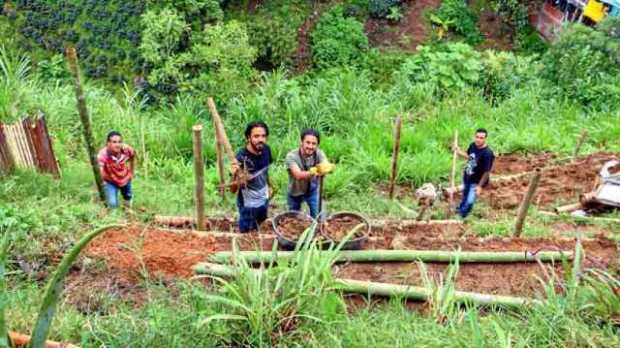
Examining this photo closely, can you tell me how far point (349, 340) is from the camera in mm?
3238

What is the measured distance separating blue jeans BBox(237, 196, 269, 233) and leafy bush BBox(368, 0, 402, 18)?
1439cm

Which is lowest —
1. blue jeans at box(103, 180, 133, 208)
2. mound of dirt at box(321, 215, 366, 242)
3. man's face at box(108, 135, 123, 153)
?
blue jeans at box(103, 180, 133, 208)

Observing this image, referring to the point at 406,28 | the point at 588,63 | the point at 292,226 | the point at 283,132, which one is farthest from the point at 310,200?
the point at 406,28

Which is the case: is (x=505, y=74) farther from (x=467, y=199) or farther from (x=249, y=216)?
(x=249, y=216)

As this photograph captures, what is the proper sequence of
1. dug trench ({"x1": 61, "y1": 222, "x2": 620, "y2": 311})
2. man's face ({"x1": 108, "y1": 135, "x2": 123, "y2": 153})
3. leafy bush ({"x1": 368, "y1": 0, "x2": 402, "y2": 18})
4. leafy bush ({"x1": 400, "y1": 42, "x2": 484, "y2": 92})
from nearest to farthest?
dug trench ({"x1": 61, "y1": 222, "x2": 620, "y2": 311}) < man's face ({"x1": 108, "y1": 135, "x2": 123, "y2": 153}) < leafy bush ({"x1": 400, "y1": 42, "x2": 484, "y2": 92}) < leafy bush ({"x1": 368, "y1": 0, "x2": 402, "y2": 18})

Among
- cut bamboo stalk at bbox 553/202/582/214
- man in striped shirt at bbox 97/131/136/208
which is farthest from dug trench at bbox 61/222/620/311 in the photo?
cut bamboo stalk at bbox 553/202/582/214

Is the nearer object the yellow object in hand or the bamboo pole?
the bamboo pole

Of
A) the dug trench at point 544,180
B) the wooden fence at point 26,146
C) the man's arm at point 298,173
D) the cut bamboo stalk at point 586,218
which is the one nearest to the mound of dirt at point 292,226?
the man's arm at point 298,173

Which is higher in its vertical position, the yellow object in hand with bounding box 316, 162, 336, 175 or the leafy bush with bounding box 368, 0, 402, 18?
the yellow object in hand with bounding box 316, 162, 336, 175

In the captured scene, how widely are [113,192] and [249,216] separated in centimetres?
144

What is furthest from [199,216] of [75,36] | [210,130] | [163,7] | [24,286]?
[75,36]

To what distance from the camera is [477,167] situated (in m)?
6.35

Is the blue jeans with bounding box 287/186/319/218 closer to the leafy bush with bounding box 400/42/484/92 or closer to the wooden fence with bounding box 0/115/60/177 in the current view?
the wooden fence with bounding box 0/115/60/177

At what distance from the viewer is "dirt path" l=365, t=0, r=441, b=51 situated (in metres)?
18.5
